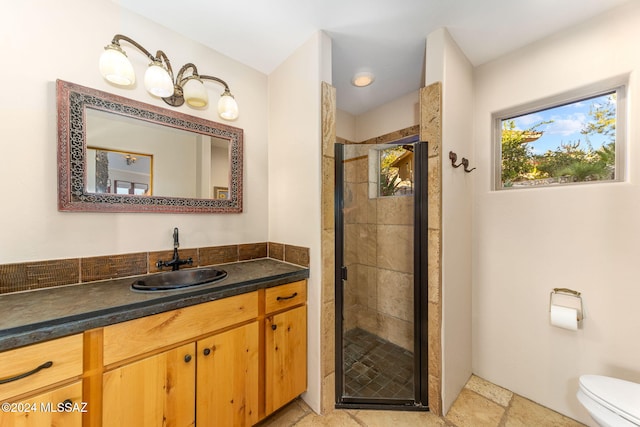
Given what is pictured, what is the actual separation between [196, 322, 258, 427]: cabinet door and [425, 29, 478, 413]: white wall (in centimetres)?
119

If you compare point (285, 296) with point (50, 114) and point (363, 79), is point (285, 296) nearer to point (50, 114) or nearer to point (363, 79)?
point (50, 114)

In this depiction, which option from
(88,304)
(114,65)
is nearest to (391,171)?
(114,65)

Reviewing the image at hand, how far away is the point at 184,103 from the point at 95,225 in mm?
895

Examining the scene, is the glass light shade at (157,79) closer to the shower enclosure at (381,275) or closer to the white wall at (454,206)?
the shower enclosure at (381,275)

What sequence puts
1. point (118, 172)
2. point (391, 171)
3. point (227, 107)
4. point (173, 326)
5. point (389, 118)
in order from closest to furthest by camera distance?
1. point (173, 326)
2. point (118, 172)
3. point (227, 107)
4. point (391, 171)
5. point (389, 118)

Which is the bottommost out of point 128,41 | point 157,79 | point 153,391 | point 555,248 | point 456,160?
point 153,391

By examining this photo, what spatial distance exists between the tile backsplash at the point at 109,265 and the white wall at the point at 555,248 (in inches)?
58.3

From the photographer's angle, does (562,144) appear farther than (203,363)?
Yes

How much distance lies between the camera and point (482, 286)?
1.78 meters

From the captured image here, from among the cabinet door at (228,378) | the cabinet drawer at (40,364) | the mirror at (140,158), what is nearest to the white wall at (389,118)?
the mirror at (140,158)

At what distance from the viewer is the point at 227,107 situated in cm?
153

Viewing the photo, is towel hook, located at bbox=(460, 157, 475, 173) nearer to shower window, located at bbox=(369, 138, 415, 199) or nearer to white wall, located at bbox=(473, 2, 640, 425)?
white wall, located at bbox=(473, 2, 640, 425)

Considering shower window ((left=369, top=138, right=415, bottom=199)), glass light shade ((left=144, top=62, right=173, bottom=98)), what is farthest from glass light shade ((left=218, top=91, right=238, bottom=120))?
shower window ((left=369, top=138, right=415, bottom=199))

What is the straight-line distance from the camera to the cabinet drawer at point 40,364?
0.71 m
